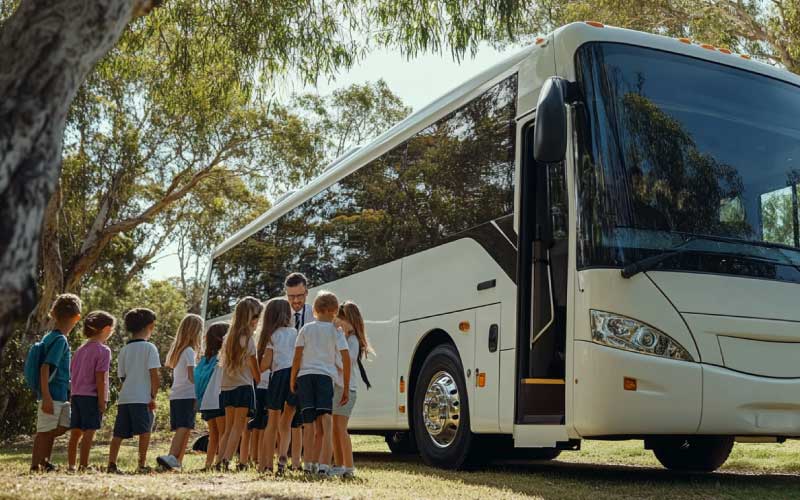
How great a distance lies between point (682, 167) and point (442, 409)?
3310 millimetres

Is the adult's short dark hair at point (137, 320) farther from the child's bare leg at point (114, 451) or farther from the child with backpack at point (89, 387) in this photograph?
the child's bare leg at point (114, 451)

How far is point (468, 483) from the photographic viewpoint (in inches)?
309

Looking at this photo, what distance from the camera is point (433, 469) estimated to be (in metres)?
9.25

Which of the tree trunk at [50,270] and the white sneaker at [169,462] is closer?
the white sneaker at [169,462]

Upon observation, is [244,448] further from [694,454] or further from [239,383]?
[694,454]

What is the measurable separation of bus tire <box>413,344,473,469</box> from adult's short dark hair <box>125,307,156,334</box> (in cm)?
279

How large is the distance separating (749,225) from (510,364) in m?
2.25

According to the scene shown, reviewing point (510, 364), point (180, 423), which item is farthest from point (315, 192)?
point (510, 364)

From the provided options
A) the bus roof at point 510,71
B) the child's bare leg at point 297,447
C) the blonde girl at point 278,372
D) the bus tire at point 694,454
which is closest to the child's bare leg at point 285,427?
the blonde girl at point 278,372

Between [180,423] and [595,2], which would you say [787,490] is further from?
[595,2]

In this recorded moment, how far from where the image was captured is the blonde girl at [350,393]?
8.19m

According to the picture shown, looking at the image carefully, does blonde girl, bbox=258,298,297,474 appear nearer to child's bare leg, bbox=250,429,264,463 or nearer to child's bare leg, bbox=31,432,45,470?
child's bare leg, bbox=250,429,264,463

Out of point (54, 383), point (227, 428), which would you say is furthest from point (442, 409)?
point (54, 383)

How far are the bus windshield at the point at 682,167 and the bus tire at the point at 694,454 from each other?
9.74ft
